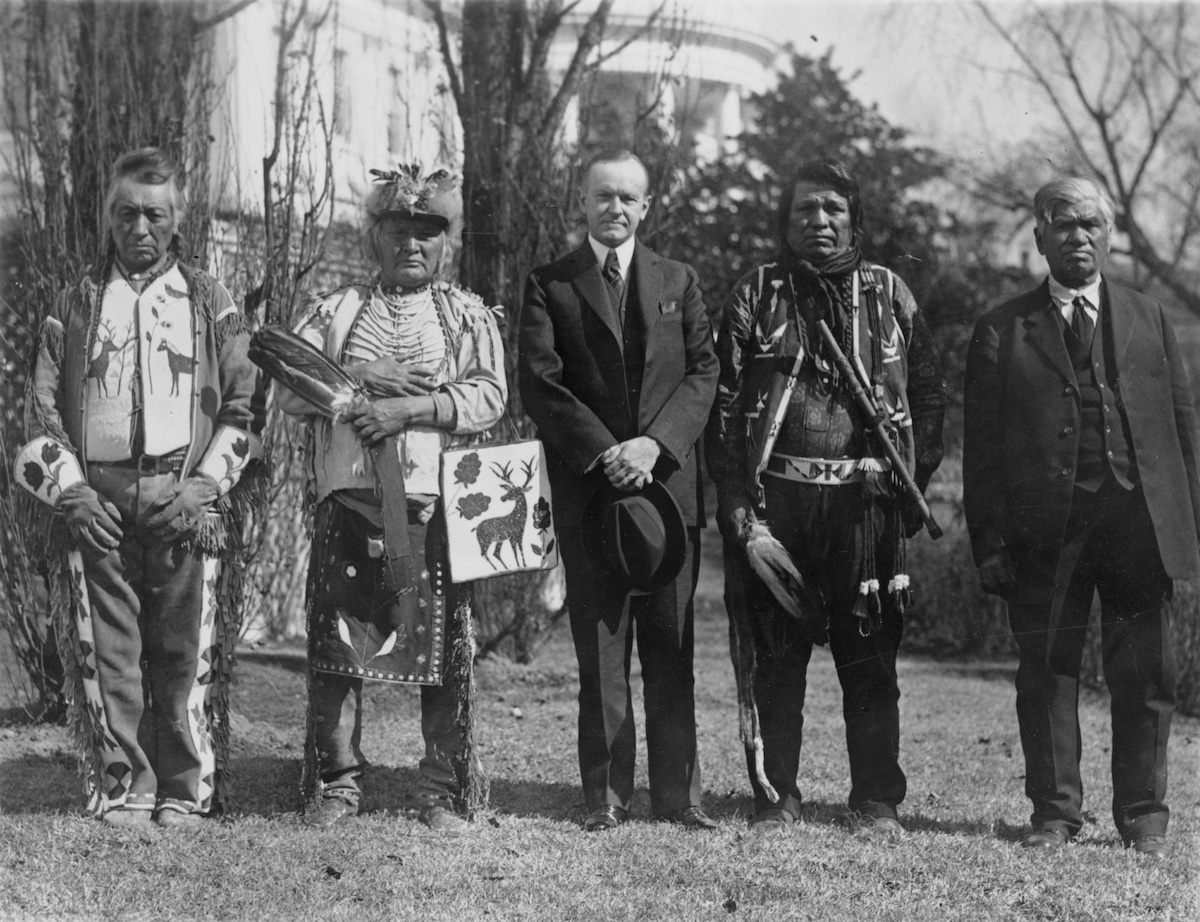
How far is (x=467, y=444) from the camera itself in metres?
4.94

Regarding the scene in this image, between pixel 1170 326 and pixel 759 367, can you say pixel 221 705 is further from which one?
pixel 1170 326

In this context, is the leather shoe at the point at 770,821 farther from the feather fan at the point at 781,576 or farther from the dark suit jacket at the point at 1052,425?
the dark suit jacket at the point at 1052,425

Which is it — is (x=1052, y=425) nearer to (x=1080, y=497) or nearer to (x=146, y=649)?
(x=1080, y=497)

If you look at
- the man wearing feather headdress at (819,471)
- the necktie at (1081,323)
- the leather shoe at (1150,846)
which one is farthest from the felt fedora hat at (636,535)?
the leather shoe at (1150,846)

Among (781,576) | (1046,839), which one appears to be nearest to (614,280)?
(781,576)

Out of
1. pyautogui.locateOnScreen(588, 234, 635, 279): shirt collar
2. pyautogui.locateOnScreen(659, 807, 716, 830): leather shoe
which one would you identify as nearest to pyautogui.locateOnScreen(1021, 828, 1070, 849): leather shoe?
pyautogui.locateOnScreen(659, 807, 716, 830): leather shoe

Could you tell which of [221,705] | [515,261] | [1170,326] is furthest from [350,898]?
[515,261]

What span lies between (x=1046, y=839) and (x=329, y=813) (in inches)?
95.9

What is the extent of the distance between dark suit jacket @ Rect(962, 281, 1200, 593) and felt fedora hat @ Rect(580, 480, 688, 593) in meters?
1.05

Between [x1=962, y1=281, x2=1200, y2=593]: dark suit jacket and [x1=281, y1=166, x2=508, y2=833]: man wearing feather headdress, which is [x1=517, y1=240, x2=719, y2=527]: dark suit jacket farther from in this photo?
[x1=962, y1=281, x2=1200, y2=593]: dark suit jacket

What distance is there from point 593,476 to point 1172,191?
29.1ft

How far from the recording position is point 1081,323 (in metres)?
4.71

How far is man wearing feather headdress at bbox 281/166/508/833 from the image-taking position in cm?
469

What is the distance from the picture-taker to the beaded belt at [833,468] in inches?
185
